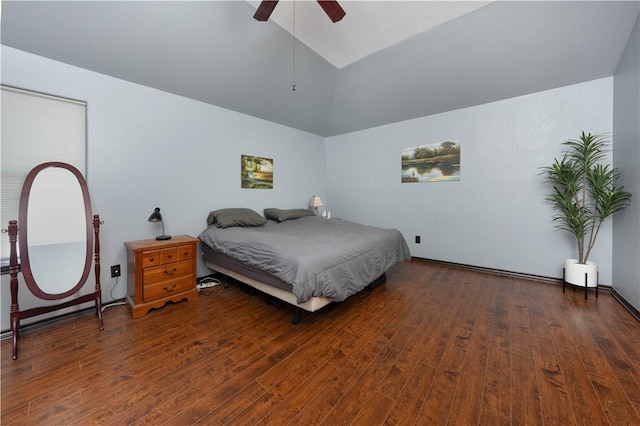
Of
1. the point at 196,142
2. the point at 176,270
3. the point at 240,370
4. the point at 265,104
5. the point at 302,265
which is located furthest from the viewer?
the point at 265,104

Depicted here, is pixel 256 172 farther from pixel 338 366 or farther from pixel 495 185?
pixel 495 185

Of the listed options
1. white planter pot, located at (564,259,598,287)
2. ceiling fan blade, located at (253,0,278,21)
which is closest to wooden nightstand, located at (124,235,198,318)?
ceiling fan blade, located at (253,0,278,21)

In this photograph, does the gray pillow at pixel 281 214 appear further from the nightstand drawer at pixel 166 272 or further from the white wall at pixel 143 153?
the nightstand drawer at pixel 166 272

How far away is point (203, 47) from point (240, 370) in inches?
122

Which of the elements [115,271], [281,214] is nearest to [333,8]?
[281,214]

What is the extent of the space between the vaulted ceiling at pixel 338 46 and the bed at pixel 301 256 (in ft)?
5.97

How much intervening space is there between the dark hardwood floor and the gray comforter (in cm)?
39

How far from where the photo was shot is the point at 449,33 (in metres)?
2.70

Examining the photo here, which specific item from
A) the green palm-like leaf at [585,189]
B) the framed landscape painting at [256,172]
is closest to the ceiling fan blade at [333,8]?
the framed landscape painting at [256,172]

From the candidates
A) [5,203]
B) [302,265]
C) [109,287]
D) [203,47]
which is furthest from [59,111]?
[302,265]

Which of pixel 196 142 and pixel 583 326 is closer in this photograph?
pixel 583 326

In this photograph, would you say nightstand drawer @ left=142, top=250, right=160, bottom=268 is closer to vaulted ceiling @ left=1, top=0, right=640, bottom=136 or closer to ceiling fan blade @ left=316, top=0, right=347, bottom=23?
vaulted ceiling @ left=1, top=0, right=640, bottom=136

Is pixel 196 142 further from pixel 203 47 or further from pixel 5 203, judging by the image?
pixel 5 203

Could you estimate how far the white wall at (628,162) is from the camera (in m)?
2.25
